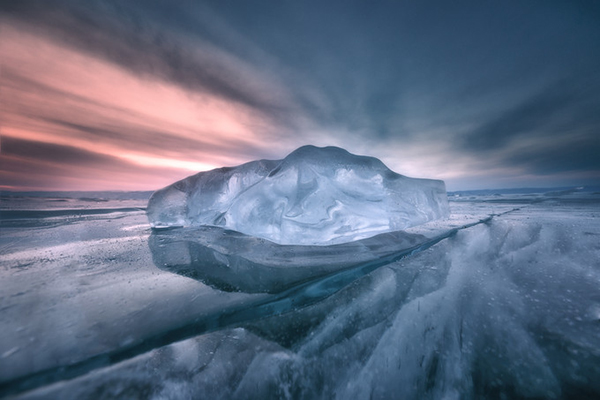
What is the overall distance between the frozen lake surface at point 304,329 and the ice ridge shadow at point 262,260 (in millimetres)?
17

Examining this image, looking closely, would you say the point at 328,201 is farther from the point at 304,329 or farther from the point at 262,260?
the point at 304,329

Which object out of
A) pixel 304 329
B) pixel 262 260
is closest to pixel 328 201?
pixel 262 260

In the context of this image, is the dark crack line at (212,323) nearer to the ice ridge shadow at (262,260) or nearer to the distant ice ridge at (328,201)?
the ice ridge shadow at (262,260)

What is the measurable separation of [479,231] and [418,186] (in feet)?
2.62

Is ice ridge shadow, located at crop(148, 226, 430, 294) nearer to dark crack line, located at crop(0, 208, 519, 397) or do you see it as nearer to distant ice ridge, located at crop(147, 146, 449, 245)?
dark crack line, located at crop(0, 208, 519, 397)

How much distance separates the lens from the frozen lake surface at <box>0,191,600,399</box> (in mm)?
504

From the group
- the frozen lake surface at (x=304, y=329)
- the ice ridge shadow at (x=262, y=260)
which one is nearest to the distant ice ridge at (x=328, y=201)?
the ice ridge shadow at (x=262, y=260)

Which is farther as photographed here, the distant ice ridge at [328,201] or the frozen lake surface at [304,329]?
the distant ice ridge at [328,201]

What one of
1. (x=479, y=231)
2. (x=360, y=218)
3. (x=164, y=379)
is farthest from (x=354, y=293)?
(x=479, y=231)

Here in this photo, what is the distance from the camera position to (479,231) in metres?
2.11

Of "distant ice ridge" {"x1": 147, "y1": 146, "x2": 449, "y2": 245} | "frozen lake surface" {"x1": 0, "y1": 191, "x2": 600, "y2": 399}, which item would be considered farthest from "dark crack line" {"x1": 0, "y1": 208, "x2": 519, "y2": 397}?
"distant ice ridge" {"x1": 147, "y1": 146, "x2": 449, "y2": 245}

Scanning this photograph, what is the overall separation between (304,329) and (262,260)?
2.34ft

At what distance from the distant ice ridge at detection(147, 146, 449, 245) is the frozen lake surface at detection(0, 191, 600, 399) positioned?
0.65m

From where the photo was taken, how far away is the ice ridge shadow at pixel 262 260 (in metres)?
1.01
